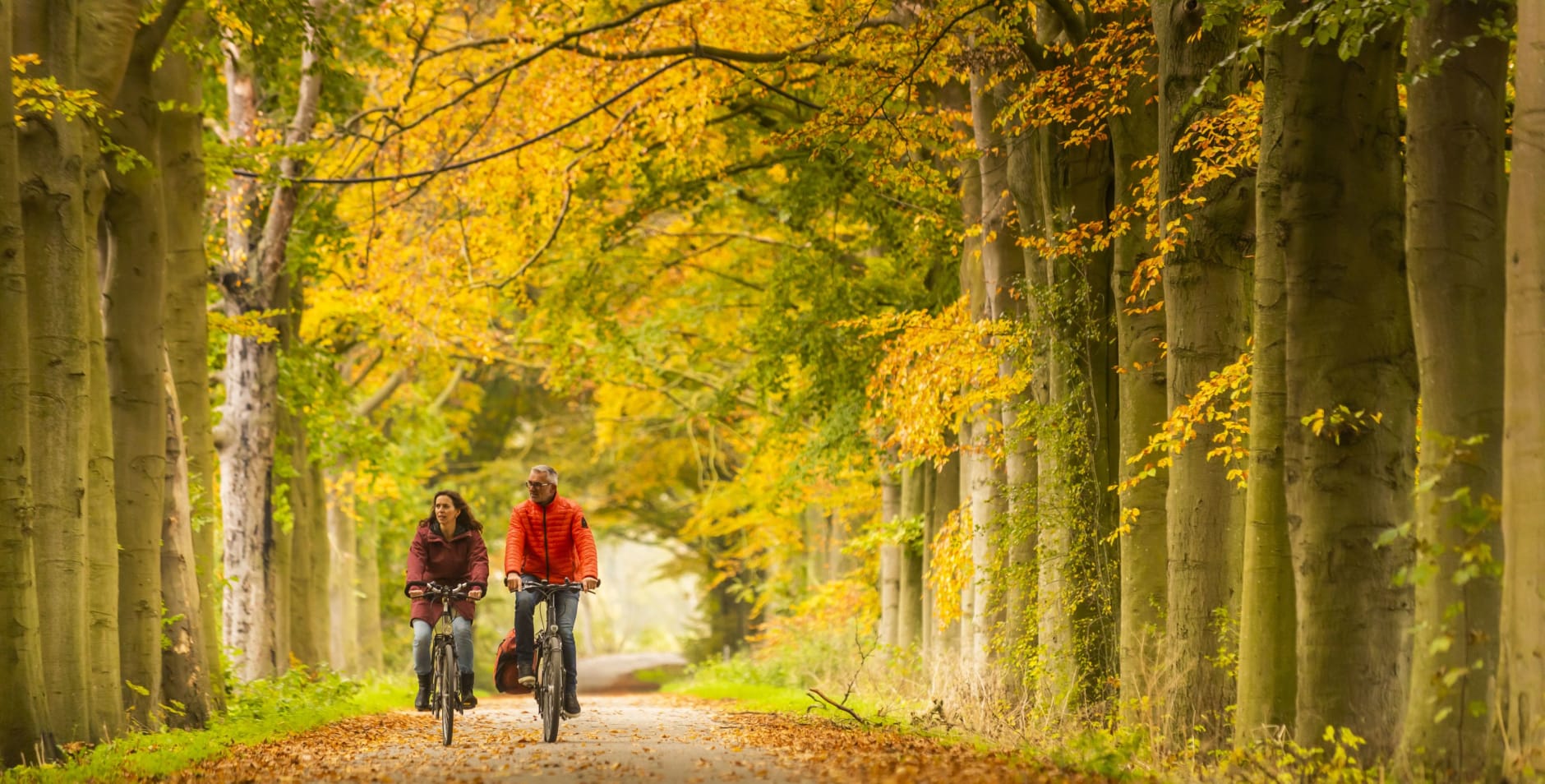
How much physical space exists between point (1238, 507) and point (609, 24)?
7.74 m

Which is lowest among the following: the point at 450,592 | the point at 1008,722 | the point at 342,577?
the point at 342,577

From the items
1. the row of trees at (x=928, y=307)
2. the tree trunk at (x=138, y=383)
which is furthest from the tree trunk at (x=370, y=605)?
the tree trunk at (x=138, y=383)

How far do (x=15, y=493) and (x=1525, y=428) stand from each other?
27.2 feet

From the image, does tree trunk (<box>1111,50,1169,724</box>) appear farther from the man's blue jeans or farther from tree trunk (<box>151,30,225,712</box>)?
tree trunk (<box>151,30,225,712</box>)

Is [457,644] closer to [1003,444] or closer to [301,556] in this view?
[1003,444]

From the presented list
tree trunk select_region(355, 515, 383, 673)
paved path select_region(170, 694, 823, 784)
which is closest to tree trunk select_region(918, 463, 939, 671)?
paved path select_region(170, 694, 823, 784)

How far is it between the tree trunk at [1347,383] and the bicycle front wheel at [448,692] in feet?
20.5

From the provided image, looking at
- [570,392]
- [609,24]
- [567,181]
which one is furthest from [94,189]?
[570,392]

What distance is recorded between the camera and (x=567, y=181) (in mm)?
17188

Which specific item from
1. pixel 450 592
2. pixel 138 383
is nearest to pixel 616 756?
pixel 450 592

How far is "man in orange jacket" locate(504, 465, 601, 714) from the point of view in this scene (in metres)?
10.6

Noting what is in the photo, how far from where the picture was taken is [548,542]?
10766 millimetres

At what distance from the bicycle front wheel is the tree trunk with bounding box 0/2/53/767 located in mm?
2779

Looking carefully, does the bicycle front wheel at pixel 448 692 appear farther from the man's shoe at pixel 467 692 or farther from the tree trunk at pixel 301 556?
the tree trunk at pixel 301 556
